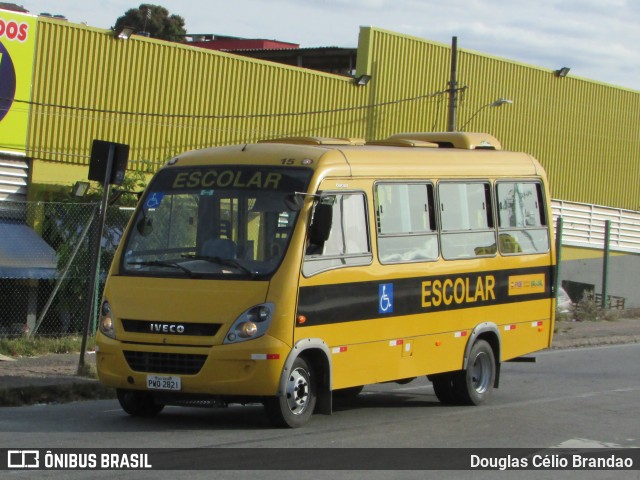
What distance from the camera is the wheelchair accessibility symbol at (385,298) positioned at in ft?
36.6

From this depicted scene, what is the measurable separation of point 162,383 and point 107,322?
875mm

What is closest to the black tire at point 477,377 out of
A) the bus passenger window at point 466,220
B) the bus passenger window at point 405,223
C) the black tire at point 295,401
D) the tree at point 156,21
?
the bus passenger window at point 466,220

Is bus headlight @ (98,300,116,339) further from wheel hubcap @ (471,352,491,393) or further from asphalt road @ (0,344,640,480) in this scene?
wheel hubcap @ (471,352,491,393)

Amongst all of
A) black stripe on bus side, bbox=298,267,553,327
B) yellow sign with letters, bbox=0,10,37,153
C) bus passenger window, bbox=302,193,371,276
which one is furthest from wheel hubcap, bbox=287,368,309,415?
yellow sign with letters, bbox=0,10,37,153

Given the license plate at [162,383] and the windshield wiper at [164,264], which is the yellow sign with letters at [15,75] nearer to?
the windshield wiper at [164,264]

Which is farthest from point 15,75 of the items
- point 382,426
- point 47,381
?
point 382,426

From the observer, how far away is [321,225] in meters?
10.2

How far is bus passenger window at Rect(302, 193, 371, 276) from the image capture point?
10312 mm

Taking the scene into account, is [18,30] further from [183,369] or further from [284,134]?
[183,369]

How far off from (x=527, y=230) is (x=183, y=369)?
5559 millimetres

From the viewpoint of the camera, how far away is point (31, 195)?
22.6 m

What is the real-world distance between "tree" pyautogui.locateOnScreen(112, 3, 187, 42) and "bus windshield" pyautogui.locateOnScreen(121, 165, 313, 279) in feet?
223

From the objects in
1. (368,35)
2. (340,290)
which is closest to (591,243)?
(368,35)

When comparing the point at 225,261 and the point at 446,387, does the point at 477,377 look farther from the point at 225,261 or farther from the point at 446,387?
the point at 225,261
